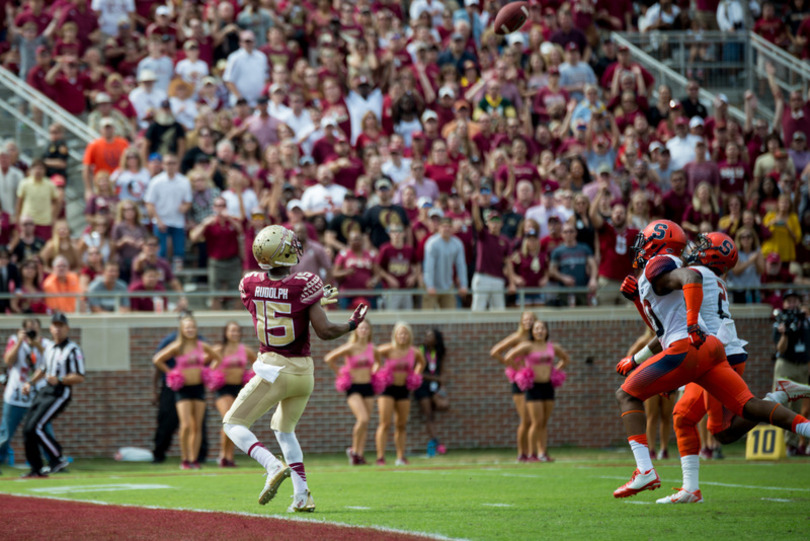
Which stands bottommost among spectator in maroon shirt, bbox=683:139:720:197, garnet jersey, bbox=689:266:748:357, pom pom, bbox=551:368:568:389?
pom pom, bbox=551:368:568:389

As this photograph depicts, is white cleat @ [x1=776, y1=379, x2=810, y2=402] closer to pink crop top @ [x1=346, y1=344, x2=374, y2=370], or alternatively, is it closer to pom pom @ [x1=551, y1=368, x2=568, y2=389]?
pom pom @ [x1=551, y1=368, x2=568, y2=389]

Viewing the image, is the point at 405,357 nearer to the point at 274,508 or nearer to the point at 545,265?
the point at 545,265

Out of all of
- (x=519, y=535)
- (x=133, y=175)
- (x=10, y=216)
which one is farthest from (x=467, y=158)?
(x=519, y=535)

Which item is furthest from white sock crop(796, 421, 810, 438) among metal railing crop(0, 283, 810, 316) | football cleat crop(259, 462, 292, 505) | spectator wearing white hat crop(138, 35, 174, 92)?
spectator wearing white hat crop(138, 35, 174, 92)

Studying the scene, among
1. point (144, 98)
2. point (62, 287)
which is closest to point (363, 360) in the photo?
point (62, 287)

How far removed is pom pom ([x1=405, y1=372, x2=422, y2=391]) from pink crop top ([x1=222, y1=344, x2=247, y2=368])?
222 cm

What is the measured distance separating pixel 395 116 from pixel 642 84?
4439 mm

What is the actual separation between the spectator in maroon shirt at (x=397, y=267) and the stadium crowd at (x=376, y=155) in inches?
1.3

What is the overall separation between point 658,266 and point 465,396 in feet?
29.1

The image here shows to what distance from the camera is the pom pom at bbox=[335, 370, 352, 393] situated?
1545cm

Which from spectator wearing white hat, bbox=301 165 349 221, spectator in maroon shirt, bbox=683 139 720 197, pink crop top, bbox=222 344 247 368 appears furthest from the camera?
spectator in maroon shirt, bbox=683 139 720 197

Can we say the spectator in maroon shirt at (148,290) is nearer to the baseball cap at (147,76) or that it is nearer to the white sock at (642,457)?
the baseball cap at (147,76)

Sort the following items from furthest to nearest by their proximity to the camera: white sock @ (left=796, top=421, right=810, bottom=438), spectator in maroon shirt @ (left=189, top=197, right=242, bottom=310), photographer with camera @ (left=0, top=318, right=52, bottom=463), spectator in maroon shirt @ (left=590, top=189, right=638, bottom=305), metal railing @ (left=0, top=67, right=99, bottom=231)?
metal railing @ (left=0, top=67, right=99, bottom=231)
spectator in maroon shirt @ (left=590, top=189, right=638, bottom=305)
spectator in maroon shirt @ (left=189, top=197, right=242, bottom=310)
photographer with camera @ (left=0, top=318, right=52, bottom=463)
white sock @ (left=796, top=421, right=810, bottom=438)

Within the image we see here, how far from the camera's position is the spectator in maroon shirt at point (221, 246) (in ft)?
53.2
